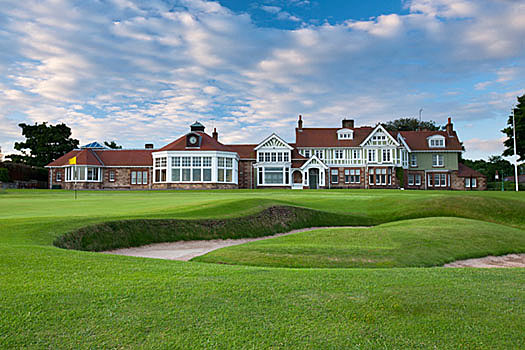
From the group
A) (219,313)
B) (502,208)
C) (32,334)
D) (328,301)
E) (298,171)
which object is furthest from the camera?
(298,171)

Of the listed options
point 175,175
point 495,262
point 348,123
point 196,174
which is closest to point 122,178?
point 175,175

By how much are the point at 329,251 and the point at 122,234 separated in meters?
6.56

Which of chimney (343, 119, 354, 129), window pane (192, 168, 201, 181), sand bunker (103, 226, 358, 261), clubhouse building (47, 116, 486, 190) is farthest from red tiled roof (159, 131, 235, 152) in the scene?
sand bunker (103, 226, 358, 261)

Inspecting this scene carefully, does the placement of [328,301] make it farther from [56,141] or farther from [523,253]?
[56,141]

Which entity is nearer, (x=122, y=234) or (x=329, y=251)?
(x=329, y=251)

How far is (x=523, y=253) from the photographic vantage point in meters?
12.3

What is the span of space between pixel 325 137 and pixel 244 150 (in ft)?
39.8

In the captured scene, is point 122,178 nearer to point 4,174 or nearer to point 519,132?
point 4,174

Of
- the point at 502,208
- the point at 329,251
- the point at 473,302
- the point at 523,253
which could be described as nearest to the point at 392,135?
the point at 502,208

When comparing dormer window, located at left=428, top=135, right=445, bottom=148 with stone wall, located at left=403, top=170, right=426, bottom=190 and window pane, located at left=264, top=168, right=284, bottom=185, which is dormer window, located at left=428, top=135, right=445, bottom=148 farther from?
window pane, located at left=264, top=168, right=284, bottom=185

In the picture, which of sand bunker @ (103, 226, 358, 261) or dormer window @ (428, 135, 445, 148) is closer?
sand bunker @ (103, 226, 358, 261)

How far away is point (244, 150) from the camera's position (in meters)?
A: 58.8

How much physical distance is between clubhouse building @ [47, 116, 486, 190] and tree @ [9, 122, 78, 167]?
12.3 m

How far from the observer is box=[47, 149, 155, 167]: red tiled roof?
185 ft
